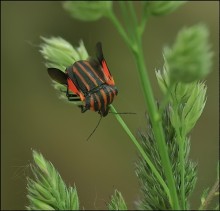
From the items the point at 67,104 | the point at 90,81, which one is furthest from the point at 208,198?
the point at 67,104

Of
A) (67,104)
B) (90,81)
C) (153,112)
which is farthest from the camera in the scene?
(67,104)

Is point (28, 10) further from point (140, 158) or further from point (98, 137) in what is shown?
point (140, 158)

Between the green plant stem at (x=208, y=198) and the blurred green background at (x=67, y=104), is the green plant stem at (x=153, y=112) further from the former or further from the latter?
the blurred green background at (x=67, y=104)

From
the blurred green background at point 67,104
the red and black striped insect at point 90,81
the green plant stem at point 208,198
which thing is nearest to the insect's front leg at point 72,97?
the red and black striped insect at point 90,81

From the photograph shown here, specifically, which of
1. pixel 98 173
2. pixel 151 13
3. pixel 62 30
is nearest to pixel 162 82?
pixel 151 13

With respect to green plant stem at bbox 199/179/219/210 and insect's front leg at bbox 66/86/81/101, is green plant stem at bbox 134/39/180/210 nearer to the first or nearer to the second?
green plant stem at bbox 199/179/219/210

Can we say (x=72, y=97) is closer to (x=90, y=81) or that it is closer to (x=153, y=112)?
(x=90, y=81)

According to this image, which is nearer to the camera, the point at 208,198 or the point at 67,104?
the point at 208,198
